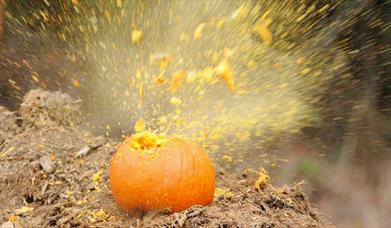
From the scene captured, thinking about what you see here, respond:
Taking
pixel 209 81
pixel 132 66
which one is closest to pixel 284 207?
pixel 209 81

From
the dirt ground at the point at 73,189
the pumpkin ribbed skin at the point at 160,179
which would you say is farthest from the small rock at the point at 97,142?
the pumpkin ribbed skin at the point at 160,179

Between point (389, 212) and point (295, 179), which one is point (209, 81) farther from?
point (389, 212)

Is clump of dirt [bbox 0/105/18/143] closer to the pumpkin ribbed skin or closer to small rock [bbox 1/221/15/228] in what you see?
small rock [bbox 1/221/15/228]

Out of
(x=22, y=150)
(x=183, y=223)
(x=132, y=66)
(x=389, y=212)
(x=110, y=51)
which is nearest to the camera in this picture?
(x=183, y=223)

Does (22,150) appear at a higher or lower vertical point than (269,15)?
lower

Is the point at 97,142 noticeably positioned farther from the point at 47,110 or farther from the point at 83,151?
the point at 47,110
